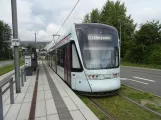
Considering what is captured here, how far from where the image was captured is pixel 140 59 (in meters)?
27.9

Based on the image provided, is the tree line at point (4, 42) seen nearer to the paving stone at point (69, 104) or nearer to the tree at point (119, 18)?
the tree at point (119, 18)

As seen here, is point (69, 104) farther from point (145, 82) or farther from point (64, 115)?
point (145, 82)

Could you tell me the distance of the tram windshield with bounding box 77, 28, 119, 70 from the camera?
261 inches

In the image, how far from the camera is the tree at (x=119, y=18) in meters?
36.3

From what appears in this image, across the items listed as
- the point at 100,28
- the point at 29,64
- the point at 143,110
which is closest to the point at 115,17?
the point at 29,64

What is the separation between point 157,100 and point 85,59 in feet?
10.3

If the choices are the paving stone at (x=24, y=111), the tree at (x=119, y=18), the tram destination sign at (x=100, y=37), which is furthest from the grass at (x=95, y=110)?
the tree at (x=119, y=18)

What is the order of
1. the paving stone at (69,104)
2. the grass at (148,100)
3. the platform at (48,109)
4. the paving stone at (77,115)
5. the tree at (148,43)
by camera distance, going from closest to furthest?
the paving stone at (77,115) → the platform at (48,109) → the paving stone at (69,104) → the grass at (148,100) → the tree at (148,43)

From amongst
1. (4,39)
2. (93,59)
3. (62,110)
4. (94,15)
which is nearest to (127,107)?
(62,110)

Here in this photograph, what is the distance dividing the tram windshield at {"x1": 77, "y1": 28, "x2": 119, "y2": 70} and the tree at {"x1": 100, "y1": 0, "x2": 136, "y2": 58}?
2854cm

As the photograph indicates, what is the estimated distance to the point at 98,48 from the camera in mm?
6762

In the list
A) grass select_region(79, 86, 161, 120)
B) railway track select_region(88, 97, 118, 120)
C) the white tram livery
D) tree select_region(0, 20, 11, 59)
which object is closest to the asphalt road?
grass select_region(79, 86, 161, 120)

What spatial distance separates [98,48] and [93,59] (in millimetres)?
520

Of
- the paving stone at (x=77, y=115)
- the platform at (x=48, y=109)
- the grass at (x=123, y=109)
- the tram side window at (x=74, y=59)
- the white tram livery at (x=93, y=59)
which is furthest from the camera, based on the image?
the tram side window at (x=74, y=59)
